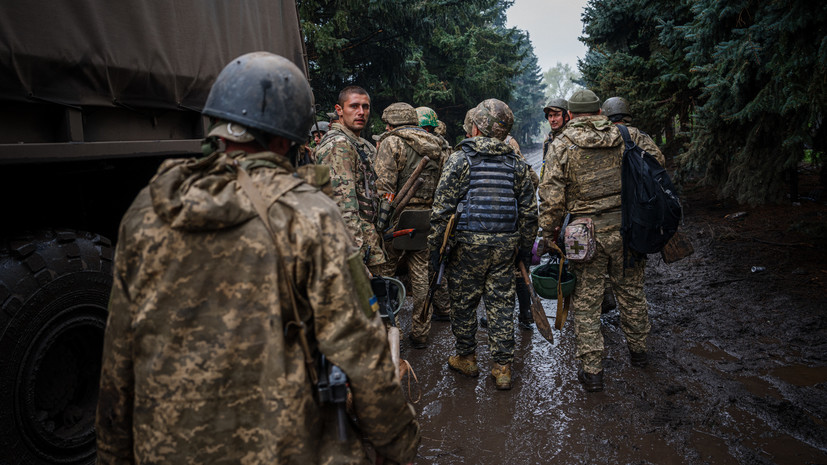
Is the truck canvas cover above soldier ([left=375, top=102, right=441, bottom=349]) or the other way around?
above

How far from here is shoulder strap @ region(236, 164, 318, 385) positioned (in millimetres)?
1479

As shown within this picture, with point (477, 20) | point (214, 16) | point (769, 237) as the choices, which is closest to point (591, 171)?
point (214, 16)

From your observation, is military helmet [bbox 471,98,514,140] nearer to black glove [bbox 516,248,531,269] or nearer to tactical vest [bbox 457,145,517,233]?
tactical vest [bbox 457,145,517,233]

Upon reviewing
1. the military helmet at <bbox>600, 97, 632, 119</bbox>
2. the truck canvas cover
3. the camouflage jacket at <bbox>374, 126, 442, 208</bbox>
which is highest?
the truck canvas cover

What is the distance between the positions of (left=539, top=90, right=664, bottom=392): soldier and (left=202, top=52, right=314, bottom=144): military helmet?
10.1 ft

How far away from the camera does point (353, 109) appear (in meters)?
4.48

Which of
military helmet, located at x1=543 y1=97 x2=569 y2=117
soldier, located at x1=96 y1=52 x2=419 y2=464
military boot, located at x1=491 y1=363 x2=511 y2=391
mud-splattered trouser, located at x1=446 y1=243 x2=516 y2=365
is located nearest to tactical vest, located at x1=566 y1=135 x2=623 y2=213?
mud-splattered trouser, located at x1=446 y1=243 x2=516 y2=365

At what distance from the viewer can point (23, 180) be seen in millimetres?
2635

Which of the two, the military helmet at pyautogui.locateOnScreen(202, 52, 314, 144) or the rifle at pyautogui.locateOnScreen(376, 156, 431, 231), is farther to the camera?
the rifle at pyautogui.locateOnScreen(376, 156, 431, 231)

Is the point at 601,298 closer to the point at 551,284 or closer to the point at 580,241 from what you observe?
the point at 551,284

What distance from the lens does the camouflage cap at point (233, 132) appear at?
5.43ft

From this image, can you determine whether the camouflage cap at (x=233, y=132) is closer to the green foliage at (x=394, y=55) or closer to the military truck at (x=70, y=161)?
the military truck at (x=70, y=161)

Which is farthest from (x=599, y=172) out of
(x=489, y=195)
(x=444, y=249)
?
(x=444, y=249)

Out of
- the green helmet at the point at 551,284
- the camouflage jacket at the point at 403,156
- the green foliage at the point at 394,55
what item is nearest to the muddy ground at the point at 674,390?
the green helmet at the point at 551,284
